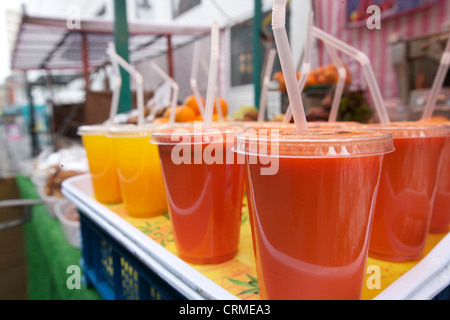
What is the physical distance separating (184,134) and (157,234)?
31 cm

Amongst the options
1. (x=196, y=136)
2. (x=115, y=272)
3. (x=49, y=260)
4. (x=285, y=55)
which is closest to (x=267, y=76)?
(x=196, y=136)

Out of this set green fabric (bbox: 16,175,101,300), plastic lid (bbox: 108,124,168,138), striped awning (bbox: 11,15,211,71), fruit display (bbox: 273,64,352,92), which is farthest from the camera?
striped awning (bbox: 11,15,211,71)

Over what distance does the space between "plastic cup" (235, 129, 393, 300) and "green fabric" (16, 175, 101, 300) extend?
99cm

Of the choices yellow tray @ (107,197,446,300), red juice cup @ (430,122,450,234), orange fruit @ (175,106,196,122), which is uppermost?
orange fruit @ (175,106,196,122)

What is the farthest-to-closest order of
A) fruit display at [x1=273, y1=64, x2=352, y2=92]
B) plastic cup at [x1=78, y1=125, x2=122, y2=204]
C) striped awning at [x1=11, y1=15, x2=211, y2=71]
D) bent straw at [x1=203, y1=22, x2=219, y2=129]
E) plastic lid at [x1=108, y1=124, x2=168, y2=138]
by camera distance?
striped awning at [x1=11, y1=15, x2=211, y2=71] → fruit display at [x1=273, y1=64, x2=352, y2=92] → plastic cup at [x1=78, y1=125, x2=122, y2=204] → plastic lid at [x1=108, y1=124, x2=168, y2=138] → bent straw at [x1=203, y1=22, x2=219, y2=129]

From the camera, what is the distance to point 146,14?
206 inches

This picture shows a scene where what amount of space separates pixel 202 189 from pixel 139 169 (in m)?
0.35

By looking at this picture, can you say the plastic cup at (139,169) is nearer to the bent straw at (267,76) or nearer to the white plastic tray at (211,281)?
the white plastic tray at (211,281)

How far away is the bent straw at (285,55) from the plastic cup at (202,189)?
0.19 metres

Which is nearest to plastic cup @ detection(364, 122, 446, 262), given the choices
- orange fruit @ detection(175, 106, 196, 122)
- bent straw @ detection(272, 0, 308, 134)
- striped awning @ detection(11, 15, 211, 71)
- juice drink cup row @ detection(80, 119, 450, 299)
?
juice drink cup row @ detection(80, 119, 450, 299)

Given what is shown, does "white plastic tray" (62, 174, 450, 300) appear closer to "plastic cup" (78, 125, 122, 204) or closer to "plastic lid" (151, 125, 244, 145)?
"plastic lid" (151, 125, 244, 145)

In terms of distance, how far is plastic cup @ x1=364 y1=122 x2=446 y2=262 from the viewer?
23.8 inches

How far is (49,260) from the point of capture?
5.82 feet
